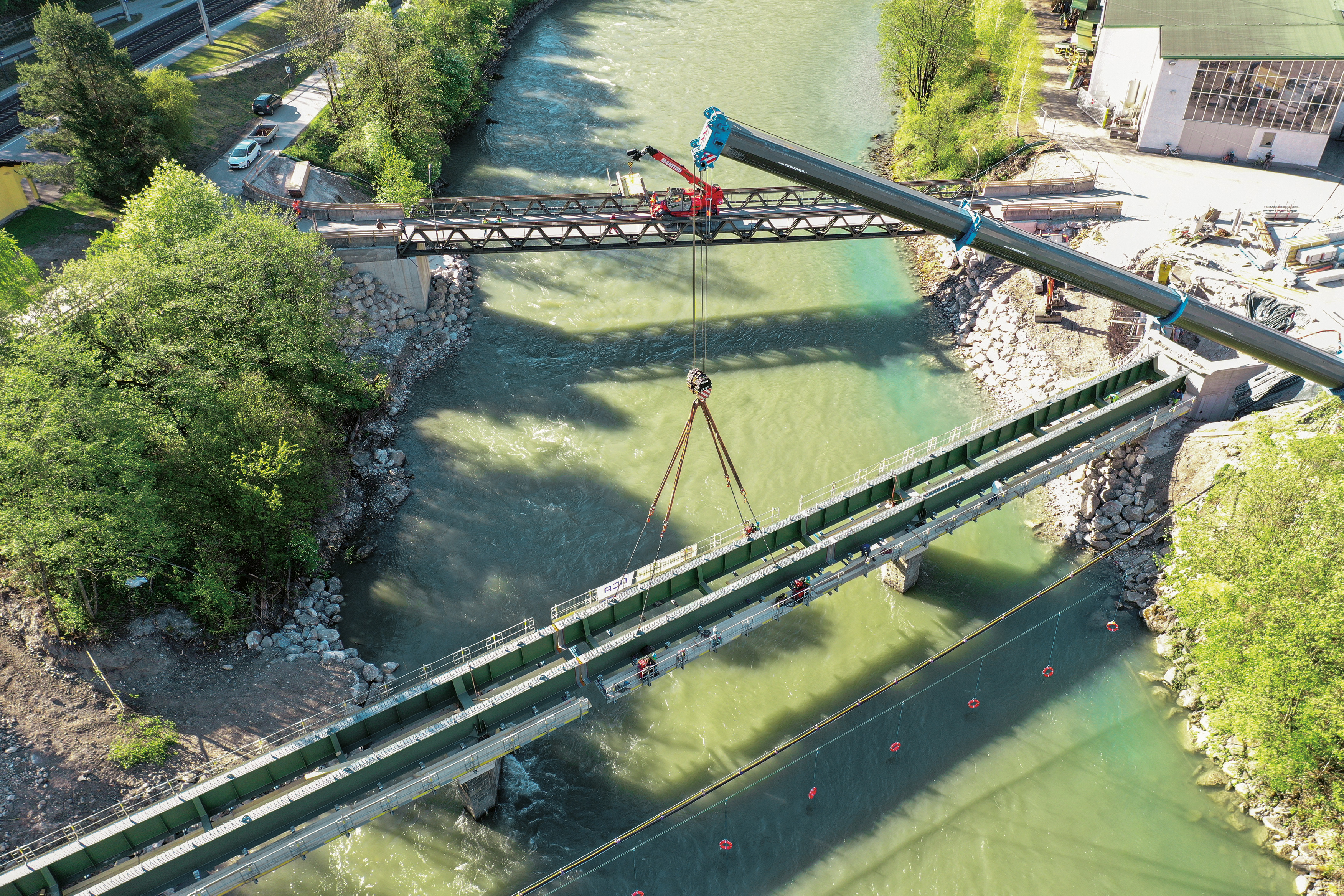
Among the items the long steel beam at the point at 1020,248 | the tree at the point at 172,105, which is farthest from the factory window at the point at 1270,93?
the tree at the point at 172,105

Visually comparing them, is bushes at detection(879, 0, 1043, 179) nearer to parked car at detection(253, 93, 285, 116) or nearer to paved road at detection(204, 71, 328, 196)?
paved road at detection(204, 71, 328, 196)

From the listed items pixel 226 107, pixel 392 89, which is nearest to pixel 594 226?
pixel 392 89

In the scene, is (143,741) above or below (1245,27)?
below

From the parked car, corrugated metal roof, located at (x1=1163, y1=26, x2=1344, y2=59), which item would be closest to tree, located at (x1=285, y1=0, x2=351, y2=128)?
the parked car

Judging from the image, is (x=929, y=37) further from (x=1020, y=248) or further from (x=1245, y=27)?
(x=1020, y=248)

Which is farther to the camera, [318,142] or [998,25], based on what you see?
[998,25]

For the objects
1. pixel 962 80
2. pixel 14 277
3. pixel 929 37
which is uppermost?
pixel 929 37

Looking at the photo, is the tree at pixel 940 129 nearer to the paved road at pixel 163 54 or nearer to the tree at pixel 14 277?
the tree at pixel 14 277
